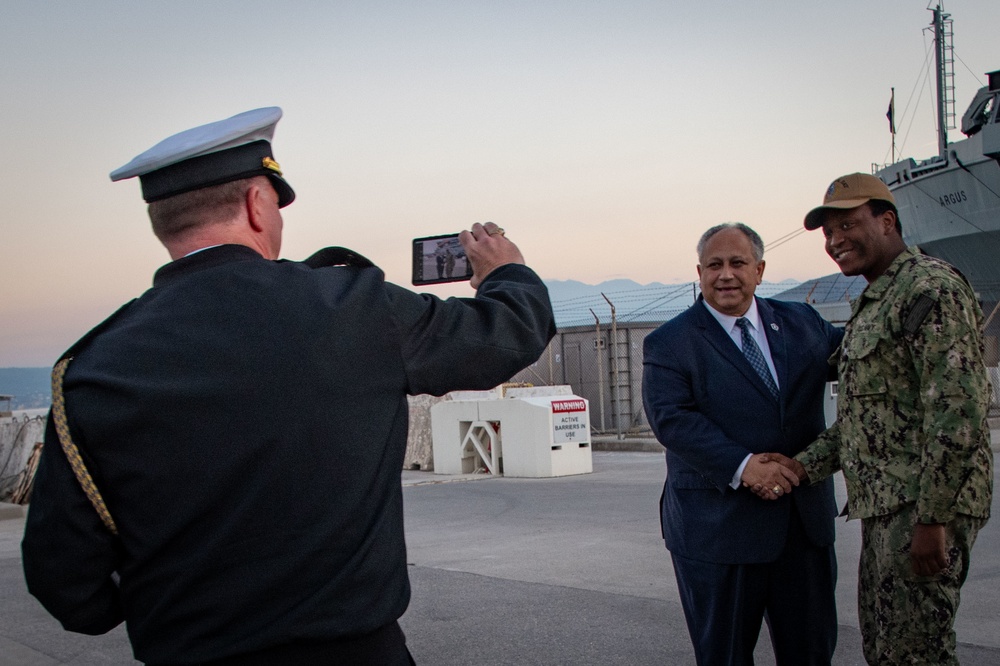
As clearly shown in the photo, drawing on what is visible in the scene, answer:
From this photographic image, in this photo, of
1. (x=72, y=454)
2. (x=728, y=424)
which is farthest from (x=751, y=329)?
(x=72, y=454)

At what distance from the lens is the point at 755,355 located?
11.9ft

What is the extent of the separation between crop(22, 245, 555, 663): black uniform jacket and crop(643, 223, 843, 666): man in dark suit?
1.92 meters

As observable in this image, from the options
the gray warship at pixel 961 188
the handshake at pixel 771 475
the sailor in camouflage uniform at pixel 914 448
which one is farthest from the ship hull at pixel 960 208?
the sailor in camouflage uniform at pixel 914 448

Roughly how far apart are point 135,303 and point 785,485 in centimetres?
232

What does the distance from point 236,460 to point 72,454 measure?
29 centimetres

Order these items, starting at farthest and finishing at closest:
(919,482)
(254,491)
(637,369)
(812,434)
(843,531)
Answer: (637,369)
(843,531)
(812,434)
(919,482)
(254,491)

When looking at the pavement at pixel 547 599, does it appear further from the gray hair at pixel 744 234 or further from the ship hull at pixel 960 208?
the ship hull at pixel 960 208

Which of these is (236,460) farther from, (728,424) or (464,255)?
(728,424)

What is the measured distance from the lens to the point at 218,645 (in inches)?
66.2

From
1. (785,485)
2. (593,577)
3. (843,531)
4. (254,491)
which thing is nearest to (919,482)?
(785,485)

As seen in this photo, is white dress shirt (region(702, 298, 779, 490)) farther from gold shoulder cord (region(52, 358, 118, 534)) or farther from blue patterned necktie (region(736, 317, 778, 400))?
gold shoulder cord (region(52, 358, 118, 534))

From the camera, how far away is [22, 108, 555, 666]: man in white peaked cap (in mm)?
1659

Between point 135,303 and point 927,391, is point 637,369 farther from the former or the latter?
point 135,303

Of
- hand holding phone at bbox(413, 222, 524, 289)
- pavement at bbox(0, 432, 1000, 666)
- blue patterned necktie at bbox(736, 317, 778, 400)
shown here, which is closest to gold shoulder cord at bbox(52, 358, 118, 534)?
hand holding phone at bbox(413, 222, 524, 289)
